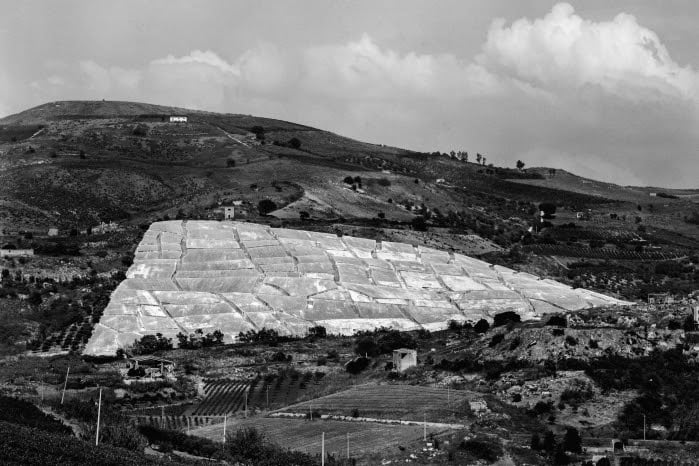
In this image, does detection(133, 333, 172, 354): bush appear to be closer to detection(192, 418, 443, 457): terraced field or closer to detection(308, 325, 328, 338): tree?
detection(308, 325, 328, 338): tree

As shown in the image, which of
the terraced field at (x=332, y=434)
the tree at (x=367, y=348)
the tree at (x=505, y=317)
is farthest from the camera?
the tree at (x=505, y=317)

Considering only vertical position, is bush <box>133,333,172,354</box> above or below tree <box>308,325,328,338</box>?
below

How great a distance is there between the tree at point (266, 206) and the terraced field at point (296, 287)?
636 inches

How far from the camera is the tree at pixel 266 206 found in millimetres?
160500

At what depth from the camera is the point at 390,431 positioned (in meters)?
67.2

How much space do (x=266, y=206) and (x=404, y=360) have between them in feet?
252

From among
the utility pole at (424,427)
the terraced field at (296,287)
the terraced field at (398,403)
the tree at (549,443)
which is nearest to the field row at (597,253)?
the terraced field at (296,287)

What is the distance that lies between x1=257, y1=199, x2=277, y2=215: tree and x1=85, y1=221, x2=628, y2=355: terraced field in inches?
636

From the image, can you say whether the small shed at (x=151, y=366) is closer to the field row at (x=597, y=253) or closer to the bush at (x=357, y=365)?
the bush at (x=357, y=365)

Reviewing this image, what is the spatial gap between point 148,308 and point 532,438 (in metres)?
54.6

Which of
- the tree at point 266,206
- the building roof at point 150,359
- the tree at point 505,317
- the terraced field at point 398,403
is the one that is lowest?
the terraced field at point 398,403

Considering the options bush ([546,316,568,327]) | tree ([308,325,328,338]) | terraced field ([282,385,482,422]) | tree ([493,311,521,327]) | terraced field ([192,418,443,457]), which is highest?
bush ([546,316,568,327])

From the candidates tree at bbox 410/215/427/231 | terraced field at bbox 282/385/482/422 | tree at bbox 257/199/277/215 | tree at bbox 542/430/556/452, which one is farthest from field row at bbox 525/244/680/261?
tree at bbox 542/430/556/452

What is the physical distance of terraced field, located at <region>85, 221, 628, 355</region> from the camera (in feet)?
360
